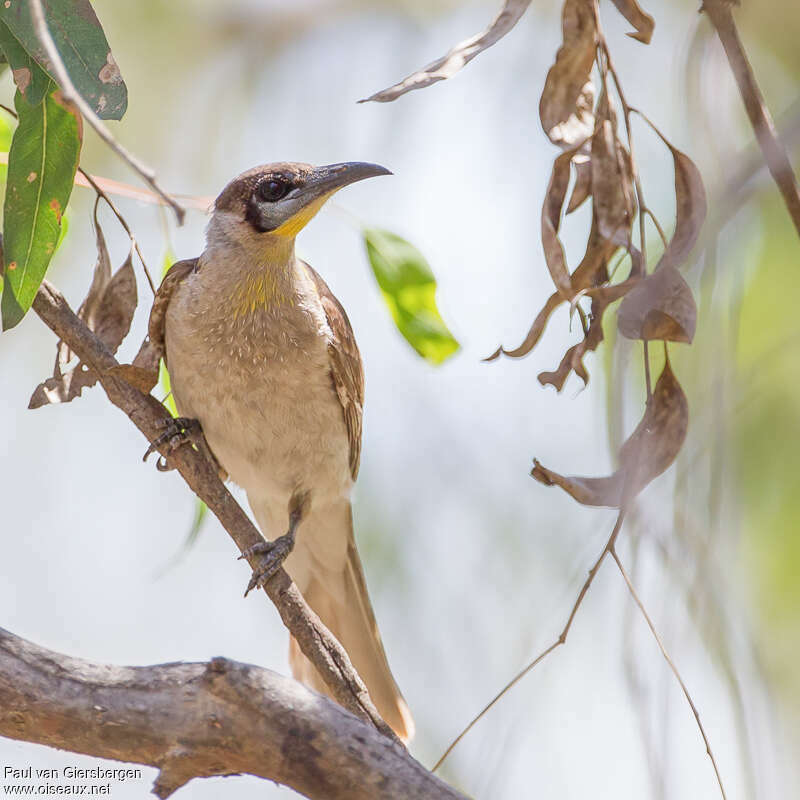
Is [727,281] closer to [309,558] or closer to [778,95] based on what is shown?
[778,95]

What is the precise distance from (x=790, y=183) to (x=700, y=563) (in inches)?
31.2

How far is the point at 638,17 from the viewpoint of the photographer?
2.59 metres

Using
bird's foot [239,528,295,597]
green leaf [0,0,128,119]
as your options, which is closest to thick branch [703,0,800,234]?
green leaf [0,0,128,119]

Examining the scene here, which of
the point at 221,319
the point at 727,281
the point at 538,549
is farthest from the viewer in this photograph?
the point at 538,549

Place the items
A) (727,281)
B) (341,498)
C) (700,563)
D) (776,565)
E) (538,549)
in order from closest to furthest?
(700,563) → (727,281) → (341,498) → (776,565) → (538,549)

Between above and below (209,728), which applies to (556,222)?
above

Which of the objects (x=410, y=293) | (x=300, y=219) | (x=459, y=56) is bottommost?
(x=459, y=56)

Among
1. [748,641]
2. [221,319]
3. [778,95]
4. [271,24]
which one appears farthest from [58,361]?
[271,24]

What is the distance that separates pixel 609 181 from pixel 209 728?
1673 mm

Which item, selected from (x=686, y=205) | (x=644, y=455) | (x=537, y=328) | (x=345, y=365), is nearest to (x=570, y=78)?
(x=686, y=205)

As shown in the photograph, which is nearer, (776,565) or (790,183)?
(790,183)

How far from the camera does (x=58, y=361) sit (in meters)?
3.12

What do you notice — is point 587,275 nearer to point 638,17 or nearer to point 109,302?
point 638,17

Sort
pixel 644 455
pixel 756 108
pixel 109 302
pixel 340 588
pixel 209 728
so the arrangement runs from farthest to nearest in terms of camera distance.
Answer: pixel 340 588 → pixel 109 302 → pixel 644 455 → pixel 209 728 → pixel 756 108
